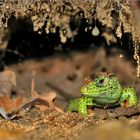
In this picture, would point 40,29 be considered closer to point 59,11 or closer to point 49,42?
point 59,11

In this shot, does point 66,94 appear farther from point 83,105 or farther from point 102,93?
point 102,93

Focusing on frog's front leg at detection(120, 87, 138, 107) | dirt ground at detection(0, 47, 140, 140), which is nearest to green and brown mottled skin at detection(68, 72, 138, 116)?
frog's front leg at detection(120, 87, 138, 107)

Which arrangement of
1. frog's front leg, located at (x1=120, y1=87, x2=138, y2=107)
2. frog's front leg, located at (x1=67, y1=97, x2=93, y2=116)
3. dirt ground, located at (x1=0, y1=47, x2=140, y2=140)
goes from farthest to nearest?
frog's front leg, located at (x1=120, y1=87, x2=138, y2=107)
frog's front leg, located at (x1=67, y1=97, x2=93, y2=116)
dirt ground, located at (x1=0, y1=47, x2=140, y2=140)

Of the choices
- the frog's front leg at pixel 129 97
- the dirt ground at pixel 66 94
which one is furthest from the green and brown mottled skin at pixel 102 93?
the dirt ground at pixel 66 94

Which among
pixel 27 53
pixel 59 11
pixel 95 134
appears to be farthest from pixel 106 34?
pixel 95 134

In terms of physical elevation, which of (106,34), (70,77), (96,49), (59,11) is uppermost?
(59,11)

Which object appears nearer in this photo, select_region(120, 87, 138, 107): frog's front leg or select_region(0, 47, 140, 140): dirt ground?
select_region(0, 47, 140, 140): dirt ground

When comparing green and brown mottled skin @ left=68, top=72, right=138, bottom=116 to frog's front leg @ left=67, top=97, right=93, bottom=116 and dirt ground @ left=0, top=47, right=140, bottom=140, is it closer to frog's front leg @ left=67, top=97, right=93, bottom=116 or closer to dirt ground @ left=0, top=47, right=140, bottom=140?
frog's front leg @ left=67, top=97, right=93, bottom=116
